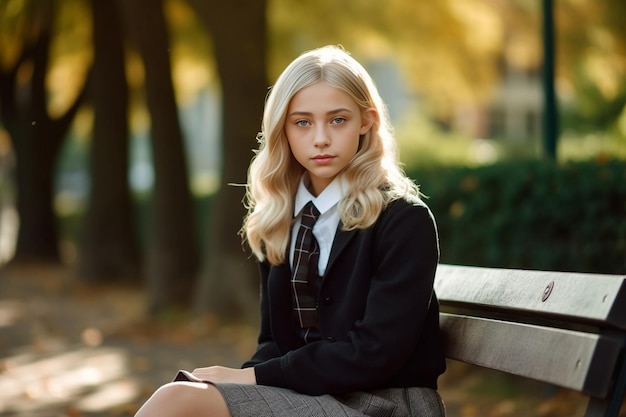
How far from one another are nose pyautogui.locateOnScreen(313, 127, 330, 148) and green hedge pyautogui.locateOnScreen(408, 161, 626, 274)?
2.81 m

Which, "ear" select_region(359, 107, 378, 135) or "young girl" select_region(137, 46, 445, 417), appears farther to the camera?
"ear" select_region(359, 107, 378, 135)

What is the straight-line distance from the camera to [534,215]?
6.02m

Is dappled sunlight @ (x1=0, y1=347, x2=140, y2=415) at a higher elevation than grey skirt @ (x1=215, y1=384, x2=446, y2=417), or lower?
lower

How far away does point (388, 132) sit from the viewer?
3.33m

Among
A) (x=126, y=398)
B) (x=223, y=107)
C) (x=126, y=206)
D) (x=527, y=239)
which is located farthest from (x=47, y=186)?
(x=527, y=239)

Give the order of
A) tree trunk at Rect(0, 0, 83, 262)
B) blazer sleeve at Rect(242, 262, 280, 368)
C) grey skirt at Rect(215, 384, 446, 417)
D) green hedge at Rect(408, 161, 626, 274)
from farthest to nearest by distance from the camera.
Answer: tree trunk at Rect(0, 0, 83, 262)
green hedge at Rect(408, 161, 626, 274)
blazer sleeve at Rect(242, 262, 280, 368)
grey skirt at Rect(215, 384, 446, 417)

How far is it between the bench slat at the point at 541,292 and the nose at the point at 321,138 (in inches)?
25.8

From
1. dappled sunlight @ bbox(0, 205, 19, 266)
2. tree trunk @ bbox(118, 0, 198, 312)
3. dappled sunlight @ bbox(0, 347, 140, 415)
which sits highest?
tree trunk @ bbox(118, 0, 198, 312)

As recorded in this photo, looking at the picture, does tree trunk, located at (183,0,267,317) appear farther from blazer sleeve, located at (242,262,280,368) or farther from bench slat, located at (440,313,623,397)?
bench slat, located at (440,313,623,397)

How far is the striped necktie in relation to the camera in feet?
10.6

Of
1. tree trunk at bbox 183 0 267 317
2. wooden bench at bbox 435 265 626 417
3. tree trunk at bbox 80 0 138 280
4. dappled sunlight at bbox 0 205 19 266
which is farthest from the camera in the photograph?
dappled sunlight at bbox 0 205 19 266

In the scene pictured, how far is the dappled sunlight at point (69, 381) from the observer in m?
6.67

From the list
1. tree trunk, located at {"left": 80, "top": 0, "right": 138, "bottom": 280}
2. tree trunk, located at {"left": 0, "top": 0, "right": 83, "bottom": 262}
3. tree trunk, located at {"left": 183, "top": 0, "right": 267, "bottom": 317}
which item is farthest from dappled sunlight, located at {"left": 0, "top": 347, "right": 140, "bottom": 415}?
tree trunk, located at {"left": 0, "top": 0, "right": 83, "bottom": 262}

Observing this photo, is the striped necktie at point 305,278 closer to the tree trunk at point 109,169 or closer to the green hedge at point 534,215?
the green hedge at point 534,215
